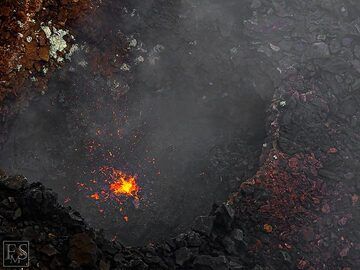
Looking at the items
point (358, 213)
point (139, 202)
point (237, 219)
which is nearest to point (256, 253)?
point (237, 219)

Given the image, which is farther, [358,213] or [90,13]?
[90,13]

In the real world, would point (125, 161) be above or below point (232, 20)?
below

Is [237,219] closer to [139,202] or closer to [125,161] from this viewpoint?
[139,202]

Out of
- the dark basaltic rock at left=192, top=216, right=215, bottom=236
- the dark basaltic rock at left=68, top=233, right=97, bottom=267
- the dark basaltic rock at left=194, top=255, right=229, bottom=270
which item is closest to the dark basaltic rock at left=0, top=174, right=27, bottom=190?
the dark basaltic rock at left=68, top=233, right=97, bottom=267

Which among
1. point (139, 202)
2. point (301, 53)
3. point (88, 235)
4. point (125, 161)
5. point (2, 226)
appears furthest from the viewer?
point (301, 53)
